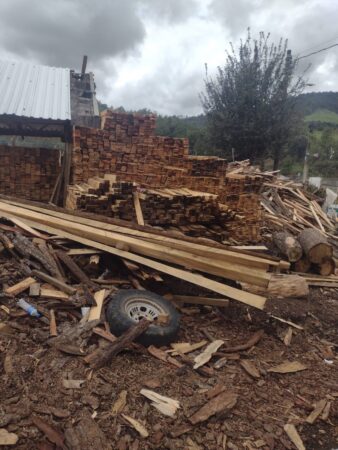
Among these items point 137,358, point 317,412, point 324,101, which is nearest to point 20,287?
point 137,358

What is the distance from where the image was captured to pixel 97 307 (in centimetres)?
438

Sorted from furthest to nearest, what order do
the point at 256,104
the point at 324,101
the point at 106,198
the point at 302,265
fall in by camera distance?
the point at 324,101, the point at 256,104, the point at 302,265, the point at 106,198

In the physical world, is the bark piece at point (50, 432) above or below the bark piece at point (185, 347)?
above

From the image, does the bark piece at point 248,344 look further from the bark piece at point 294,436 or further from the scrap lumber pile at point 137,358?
the bark piece at point 294,436

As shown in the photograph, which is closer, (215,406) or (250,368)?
(215,406)

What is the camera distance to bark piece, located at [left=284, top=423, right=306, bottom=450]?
3.01m

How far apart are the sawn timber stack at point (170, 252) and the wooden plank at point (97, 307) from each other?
2.42ft

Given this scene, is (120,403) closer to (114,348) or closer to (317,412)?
(114,348)

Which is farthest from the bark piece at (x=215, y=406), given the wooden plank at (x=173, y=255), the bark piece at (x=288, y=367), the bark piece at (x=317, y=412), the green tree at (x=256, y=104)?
the green tree at (x=256, y=104)

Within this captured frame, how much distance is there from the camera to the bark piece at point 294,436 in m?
3.01

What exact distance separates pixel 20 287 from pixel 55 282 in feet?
1.41

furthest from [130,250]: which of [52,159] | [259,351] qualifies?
[52,159]

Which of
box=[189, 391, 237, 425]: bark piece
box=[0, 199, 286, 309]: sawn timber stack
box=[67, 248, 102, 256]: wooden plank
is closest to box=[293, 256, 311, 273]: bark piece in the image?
box=[0, 199, 286, 309]: sawn timber stack

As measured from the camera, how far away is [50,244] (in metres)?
5.39
